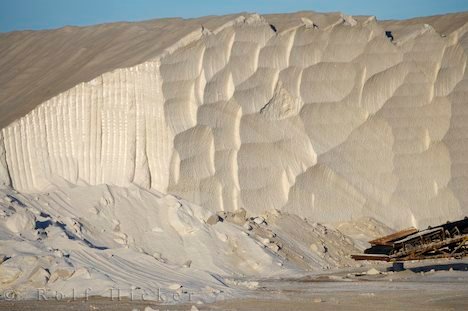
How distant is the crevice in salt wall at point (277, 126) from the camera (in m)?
19.9

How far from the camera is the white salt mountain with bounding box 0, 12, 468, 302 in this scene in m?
18.4

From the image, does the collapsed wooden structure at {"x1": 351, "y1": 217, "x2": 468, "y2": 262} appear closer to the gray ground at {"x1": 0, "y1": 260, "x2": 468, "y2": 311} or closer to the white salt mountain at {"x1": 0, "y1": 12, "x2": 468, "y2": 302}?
the gray ground at {"x1": 0, "y1": 260, "x2": 468, "y2": 311}

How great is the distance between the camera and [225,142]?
2097cm

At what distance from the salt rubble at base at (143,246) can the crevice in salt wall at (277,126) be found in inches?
26.6

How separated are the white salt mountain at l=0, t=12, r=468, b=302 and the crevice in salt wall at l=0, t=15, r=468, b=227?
3 centimetres

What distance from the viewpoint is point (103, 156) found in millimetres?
20000

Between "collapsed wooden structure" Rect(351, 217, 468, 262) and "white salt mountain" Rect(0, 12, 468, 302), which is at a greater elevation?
"white salt mountain" Rect(0, 12, 468, 302)

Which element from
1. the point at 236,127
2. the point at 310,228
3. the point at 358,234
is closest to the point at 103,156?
the point at 236,127

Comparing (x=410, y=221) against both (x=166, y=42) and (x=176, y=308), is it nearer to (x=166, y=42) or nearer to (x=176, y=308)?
(x=166, y=42)

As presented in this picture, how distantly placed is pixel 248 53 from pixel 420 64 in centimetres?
461

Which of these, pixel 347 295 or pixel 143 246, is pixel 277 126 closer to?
pixel 143 246

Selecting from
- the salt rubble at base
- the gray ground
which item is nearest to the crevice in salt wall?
the salt rubble at base

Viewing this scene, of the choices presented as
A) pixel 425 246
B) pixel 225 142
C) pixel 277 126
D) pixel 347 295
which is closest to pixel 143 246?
pixel 225 142

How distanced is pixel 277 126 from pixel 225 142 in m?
1.45
